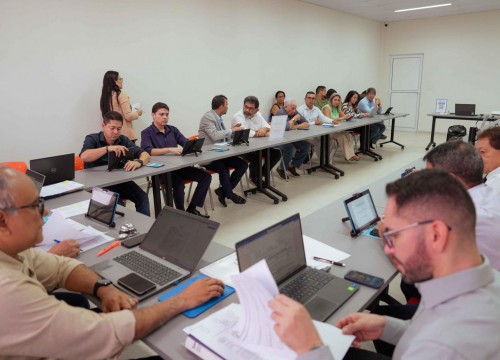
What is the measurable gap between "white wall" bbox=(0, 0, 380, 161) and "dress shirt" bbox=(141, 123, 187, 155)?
42.3 inches

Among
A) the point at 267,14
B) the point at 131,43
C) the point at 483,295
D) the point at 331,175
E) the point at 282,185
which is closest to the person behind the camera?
the point at 483,295

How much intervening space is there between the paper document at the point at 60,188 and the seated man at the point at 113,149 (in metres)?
0.50

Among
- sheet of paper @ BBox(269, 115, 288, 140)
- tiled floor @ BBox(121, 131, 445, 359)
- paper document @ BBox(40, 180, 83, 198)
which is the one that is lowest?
tiled floor @ BBox(121, 131, 445, 359)

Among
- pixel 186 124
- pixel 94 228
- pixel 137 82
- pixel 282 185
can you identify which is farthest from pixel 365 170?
pixel 94 228

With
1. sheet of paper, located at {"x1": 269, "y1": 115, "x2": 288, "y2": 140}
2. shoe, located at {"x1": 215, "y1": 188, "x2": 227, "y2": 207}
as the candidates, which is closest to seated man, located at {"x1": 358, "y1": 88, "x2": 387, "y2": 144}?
sheet of paper, located at {"x1": 269, "y1": 115, "x2": 288, "y2": 140}

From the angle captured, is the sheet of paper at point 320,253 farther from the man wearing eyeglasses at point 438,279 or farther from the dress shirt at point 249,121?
the dress shirt at point 249,121

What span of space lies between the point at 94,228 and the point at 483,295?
5.87ft

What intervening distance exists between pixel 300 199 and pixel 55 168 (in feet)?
9.58

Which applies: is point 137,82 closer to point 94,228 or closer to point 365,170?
point 94,228

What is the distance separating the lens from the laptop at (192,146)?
3.74 metres

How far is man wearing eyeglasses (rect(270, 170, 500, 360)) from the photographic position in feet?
2.69

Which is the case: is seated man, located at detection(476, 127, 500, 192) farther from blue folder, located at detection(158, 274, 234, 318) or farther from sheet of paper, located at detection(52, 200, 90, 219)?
sheet of paper, located at detection(52, 200, 90, 219)

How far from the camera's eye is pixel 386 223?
37.9 inches

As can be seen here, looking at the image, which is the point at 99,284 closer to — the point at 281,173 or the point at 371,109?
the point at 281,173
